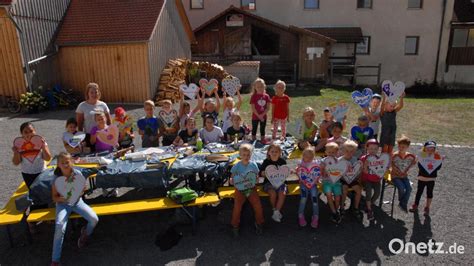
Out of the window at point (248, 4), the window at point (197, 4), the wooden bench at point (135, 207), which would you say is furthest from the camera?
the window at point (197, 4)

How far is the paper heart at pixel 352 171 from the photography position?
570 centimetres

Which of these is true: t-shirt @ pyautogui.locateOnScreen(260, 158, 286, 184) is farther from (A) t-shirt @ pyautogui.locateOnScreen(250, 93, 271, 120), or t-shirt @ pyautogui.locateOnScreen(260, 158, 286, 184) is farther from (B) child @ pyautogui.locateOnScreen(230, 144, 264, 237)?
(A) t-shirt @ pyautogui.locateOnScreen(250, 93, 271, 120)

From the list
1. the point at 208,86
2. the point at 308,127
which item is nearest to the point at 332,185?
the point at 308,127

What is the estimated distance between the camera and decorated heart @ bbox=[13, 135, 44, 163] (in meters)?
5.54

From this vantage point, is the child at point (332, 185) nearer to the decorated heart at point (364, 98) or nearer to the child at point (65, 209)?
the decorated heart at point (364, 98)

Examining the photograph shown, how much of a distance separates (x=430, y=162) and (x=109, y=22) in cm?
1527

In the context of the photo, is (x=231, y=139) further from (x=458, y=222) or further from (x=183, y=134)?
(x=458, y=222)

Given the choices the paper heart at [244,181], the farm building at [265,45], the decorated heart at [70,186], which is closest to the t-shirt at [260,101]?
the paper heart at [244,181]

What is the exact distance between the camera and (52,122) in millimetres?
13008

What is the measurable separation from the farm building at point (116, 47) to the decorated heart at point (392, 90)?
1159cm

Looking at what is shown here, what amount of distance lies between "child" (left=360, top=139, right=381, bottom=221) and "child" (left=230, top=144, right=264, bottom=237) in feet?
5.87

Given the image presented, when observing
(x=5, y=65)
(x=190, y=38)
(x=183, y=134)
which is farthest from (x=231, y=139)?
(x=190, y=38)

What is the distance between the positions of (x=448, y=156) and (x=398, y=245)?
4.85 meters

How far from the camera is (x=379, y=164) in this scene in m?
5.74
